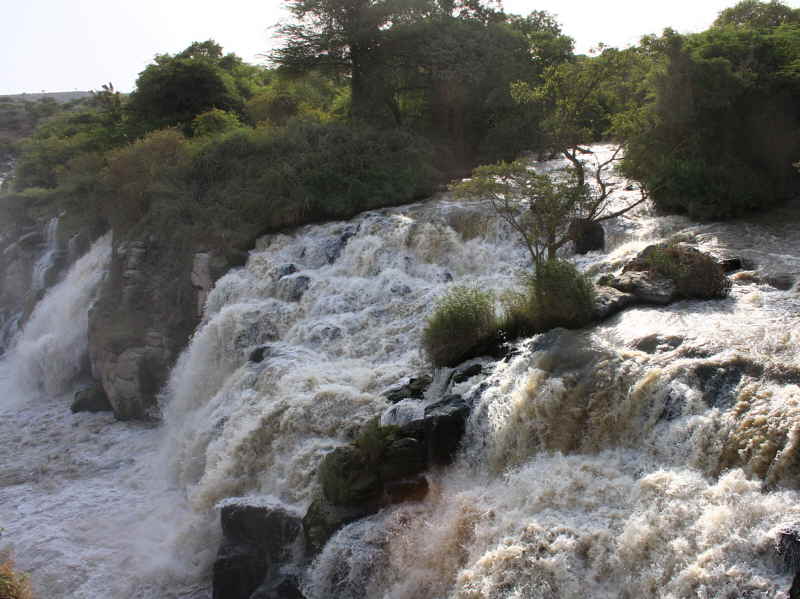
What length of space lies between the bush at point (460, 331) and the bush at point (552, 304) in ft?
0.85

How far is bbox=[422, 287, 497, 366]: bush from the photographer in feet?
31.1

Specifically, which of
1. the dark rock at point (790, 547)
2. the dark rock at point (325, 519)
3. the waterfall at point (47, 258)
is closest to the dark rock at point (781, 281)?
the dark rock at point (790, 547)

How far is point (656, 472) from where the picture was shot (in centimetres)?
622

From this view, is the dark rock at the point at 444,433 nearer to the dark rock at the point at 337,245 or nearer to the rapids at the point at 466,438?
the rapids at the point at 466,438

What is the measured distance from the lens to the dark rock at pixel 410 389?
9.04 m

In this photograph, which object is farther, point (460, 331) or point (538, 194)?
point (538, 194)

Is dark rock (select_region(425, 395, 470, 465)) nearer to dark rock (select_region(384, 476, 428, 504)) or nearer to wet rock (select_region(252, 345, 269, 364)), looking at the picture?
dark rock (select_region(384, 476, 428, 504))

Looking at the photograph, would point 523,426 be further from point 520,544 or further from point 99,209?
point 99,209

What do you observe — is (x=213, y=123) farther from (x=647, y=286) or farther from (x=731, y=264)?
(x=731, y=264)

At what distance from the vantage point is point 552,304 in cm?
938

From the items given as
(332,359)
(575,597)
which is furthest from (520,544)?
(332,359)

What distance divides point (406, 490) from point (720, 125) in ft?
32.2

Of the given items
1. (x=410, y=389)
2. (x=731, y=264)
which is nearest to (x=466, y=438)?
(x=410, y=389)

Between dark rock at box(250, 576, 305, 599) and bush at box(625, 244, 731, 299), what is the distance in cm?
616
